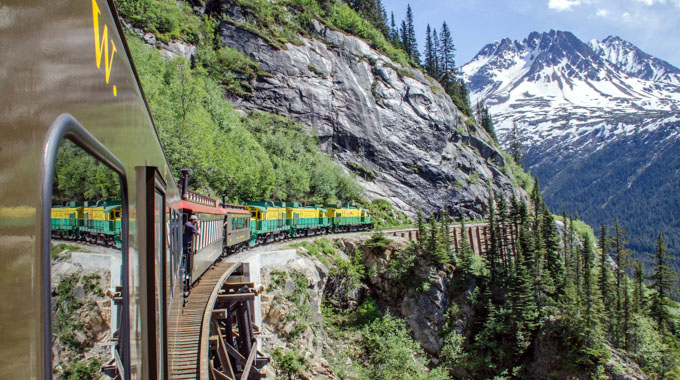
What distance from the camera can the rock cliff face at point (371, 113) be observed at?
2172 inches

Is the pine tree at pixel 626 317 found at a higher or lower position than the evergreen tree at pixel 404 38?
lower

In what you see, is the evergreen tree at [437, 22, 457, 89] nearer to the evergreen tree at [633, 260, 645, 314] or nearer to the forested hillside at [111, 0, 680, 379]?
the forested hillside at [111, 0, 680, 379]

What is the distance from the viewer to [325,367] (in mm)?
20672

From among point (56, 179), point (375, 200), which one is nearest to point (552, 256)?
point (375, 200)

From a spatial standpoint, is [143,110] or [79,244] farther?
[143,110]

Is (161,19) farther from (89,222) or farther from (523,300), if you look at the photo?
(89,222)

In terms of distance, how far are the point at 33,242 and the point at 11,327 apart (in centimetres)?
23

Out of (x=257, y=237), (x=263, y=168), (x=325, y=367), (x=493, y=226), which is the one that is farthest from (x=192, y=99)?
(x=493, y=226)

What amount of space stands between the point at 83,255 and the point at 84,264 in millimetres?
44

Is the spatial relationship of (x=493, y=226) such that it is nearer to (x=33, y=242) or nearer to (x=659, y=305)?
(x=659, y=305)

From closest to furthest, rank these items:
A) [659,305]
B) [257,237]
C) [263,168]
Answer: [257,237] < [263,168] < [659,305]

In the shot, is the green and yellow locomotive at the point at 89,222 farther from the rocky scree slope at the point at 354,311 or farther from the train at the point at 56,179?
the rocky scree slope at the point at 354,311

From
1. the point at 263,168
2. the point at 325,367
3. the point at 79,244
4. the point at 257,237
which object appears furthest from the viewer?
the point at 263,168

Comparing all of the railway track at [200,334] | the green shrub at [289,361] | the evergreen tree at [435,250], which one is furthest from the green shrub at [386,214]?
the railway track at [200,334]
